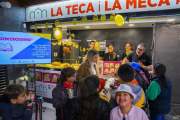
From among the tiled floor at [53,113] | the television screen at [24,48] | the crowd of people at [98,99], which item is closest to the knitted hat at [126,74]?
the crowd of people at [98,99]

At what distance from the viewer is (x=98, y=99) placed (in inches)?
58.2

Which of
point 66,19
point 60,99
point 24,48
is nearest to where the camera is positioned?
point 60,99

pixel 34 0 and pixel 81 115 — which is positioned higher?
pixel 34 0

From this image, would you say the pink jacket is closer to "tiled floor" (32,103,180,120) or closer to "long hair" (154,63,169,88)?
"long hair" (154,63,169,88)

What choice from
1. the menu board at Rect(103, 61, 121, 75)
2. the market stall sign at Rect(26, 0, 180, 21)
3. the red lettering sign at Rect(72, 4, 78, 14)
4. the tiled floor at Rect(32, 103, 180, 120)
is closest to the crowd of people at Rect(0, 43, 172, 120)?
the menu board at Rect(103, 61, 121, 75)

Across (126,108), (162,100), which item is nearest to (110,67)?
(162,100)

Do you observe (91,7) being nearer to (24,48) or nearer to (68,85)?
(24,48)

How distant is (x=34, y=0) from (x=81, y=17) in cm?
192

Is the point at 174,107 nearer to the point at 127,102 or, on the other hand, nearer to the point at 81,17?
the point at 127,102

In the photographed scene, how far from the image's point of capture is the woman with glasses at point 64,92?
1961 millimetres

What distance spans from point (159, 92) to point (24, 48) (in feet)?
9.68

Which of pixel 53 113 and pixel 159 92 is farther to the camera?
pixel 53 113

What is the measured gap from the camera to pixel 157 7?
3.57 meters

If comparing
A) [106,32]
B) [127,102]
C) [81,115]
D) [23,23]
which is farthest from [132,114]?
[106,32]
